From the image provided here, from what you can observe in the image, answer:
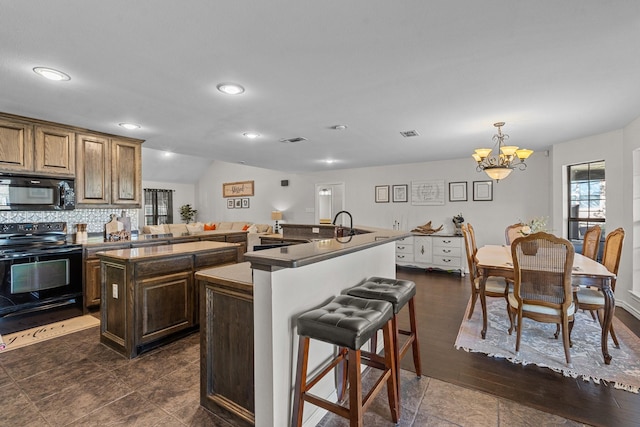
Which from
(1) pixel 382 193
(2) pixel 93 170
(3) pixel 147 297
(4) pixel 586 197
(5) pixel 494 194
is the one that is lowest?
(3) pixel 147 297

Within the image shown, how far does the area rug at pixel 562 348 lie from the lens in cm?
232

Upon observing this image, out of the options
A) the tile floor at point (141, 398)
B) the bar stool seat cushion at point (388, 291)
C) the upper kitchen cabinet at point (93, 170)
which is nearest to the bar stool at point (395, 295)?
the bar stool seat cushion at point (388, 291)

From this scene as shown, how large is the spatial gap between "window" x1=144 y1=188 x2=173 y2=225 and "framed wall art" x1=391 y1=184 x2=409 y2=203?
840 cm

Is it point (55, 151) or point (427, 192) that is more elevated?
point (55, 151)

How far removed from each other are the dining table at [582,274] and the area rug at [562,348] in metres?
0.13

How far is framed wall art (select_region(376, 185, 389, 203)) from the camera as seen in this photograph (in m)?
7.11

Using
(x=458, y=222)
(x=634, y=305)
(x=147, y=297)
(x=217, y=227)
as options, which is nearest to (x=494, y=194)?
(x=458, y=222)

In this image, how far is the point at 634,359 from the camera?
8.29 ft

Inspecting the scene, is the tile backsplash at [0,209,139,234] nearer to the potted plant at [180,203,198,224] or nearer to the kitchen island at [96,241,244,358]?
the kitchen island at [96,241,244,358]

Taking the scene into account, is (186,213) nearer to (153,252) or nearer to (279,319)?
(153,252)

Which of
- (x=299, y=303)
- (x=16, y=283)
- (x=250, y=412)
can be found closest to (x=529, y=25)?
(x=299, y=303)

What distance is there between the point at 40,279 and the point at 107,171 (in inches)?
60.0

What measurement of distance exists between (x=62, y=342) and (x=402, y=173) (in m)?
6.30

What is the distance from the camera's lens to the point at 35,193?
3.47m
